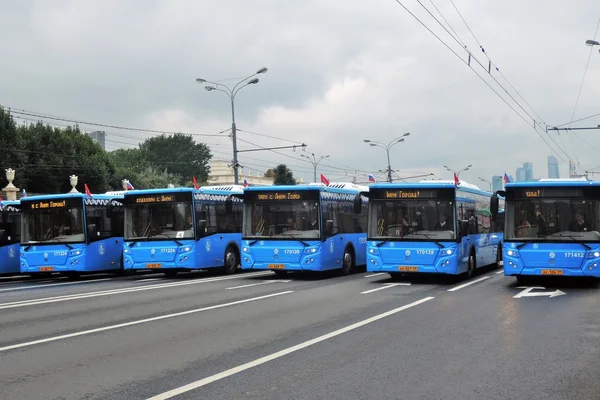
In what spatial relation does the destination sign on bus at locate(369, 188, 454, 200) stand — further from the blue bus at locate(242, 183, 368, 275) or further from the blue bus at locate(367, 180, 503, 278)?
the blue bus at locate(242, 183, 368, 275)

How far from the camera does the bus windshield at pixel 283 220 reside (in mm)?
21103

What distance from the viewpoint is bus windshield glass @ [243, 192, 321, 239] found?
21.1m

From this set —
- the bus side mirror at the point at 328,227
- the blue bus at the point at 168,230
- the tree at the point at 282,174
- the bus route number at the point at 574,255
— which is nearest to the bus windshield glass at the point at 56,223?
the blue bus at the point at 168,230

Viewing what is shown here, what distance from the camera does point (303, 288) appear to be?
716 inches

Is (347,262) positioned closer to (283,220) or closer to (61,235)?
(283,220)

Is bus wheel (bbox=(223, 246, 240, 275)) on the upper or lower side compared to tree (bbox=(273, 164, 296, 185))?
lower

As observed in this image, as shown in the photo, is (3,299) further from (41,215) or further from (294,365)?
(294,365)

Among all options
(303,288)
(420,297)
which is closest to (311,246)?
(303,288)

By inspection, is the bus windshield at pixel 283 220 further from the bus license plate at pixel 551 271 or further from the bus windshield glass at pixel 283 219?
the bus license plate at pixel 551 271

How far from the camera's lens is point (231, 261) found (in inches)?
973

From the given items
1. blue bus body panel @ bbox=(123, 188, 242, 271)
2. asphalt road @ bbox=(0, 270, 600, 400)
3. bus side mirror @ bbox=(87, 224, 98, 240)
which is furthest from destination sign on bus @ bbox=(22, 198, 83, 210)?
asphalt road @ bbox=(0, 270, 600, 400)

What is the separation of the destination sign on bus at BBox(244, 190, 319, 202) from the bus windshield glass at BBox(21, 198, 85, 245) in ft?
18.3

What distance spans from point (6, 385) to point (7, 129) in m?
53.0

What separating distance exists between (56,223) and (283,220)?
7.41 meters
